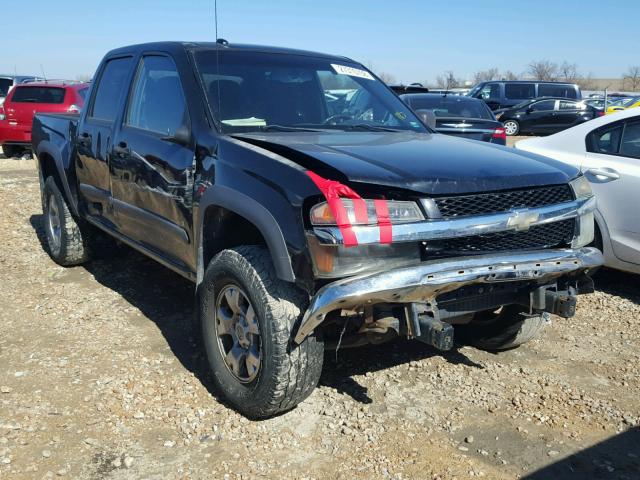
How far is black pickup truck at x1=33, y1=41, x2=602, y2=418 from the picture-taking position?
2.79m

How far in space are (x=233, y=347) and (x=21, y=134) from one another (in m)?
12.0

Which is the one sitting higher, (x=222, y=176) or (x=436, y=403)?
(x=222, y=176)

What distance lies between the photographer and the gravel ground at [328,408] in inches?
117

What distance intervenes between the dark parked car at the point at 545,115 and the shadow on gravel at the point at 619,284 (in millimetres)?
15335

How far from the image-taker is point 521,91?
2316 centimetres

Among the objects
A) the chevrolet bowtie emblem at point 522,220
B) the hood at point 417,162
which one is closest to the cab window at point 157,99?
the hood at point 417,162

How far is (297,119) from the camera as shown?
4.01 meters

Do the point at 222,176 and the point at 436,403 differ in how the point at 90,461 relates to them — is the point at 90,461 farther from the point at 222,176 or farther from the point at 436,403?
the point at 436,403

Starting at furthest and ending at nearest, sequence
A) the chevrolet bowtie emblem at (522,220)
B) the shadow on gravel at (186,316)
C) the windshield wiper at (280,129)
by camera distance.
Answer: the shadow on gravel at (186,316) → the windshield wiper at (280,129) → the chevrolet bowtie emblem at (522,220)

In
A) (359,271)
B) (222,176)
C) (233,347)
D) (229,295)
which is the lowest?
(233,347)

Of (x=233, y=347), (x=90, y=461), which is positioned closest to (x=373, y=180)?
(x=233, y=347)

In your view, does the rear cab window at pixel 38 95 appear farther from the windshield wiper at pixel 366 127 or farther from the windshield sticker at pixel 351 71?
the windshield wiper at pixel 366 127

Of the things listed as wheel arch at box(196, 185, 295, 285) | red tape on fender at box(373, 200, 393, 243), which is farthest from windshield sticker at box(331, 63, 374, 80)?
red tape on fender at box(373, 200, 393, 243)

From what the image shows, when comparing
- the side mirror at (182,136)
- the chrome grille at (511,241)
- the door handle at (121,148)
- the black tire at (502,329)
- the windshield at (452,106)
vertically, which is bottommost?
the black tire at (502,329)
